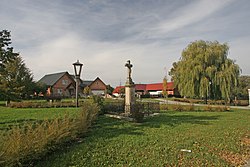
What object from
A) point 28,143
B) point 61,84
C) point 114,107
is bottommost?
point 28,143

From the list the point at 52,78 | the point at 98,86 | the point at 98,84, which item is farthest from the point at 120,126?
the point at 98,84

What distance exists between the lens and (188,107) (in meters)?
22.5

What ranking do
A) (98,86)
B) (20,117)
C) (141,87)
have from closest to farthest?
(20,117)
(98,86)
(141,87)

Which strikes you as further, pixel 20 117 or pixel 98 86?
pixel 98 86

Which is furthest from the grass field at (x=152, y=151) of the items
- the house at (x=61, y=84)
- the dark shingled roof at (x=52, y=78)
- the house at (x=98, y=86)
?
the house at (x=98, y=86)

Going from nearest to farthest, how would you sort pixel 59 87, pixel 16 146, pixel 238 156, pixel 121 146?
1. pixel 16 146
2. pixel 238 156
3. pixel 121 146
4. pixel 59 87

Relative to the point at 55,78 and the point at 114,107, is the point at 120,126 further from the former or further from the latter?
the point at 55,78

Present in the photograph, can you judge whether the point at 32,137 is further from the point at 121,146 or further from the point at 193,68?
the point at 193,68

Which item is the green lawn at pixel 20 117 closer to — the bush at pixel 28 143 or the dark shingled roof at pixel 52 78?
the bush at pixel 28 143

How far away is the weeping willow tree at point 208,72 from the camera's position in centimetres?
2880

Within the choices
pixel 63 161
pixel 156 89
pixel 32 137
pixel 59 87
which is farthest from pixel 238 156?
pixel 156 89

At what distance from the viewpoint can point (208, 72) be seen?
96.0 feet

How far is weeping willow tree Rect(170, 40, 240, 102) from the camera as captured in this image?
94.5 ft

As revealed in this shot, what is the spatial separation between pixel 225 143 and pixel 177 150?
220cm
